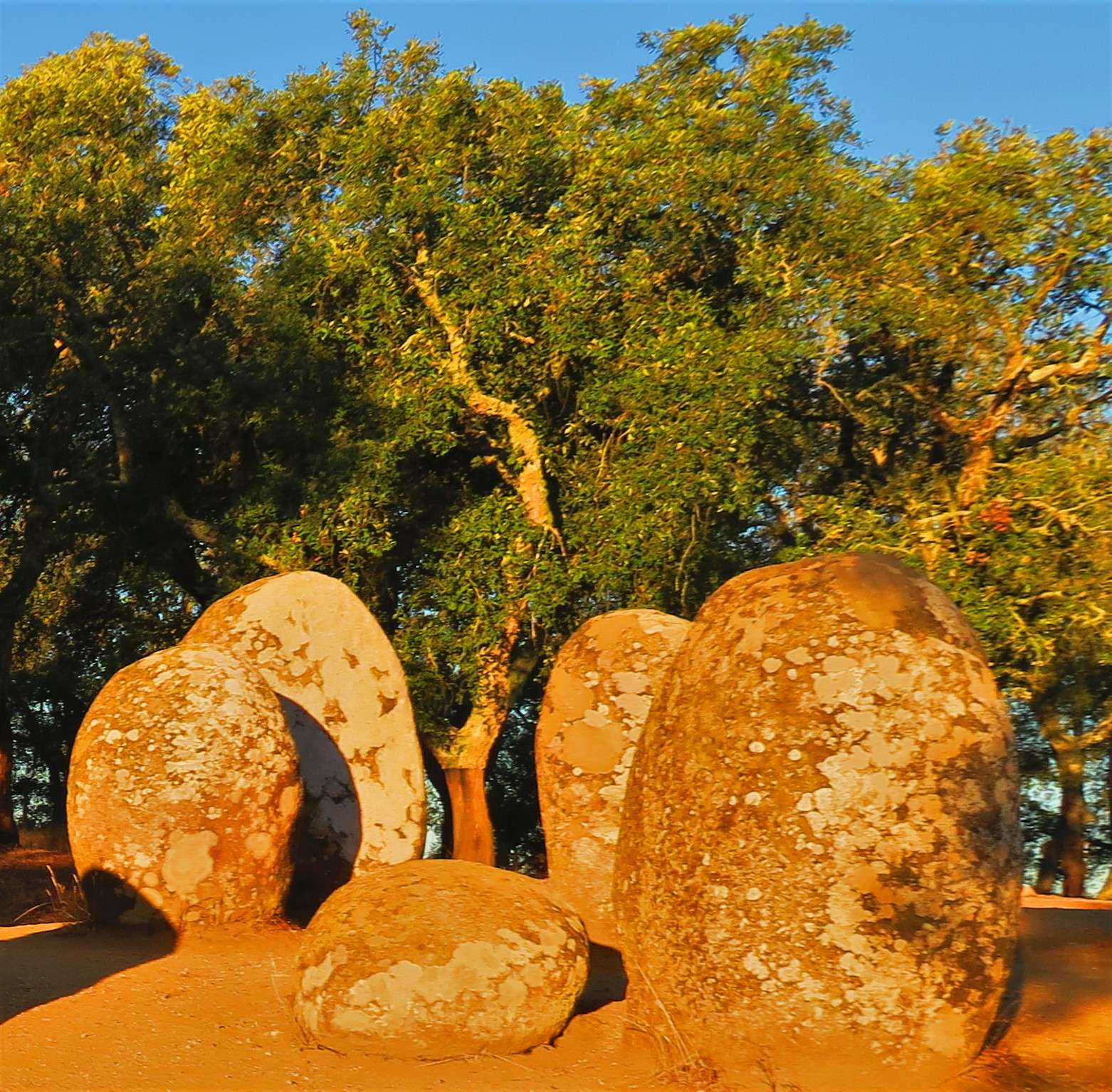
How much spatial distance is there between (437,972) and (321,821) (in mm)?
5252

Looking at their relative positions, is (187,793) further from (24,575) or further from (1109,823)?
(1109,823)

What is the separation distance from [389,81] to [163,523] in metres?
6.93

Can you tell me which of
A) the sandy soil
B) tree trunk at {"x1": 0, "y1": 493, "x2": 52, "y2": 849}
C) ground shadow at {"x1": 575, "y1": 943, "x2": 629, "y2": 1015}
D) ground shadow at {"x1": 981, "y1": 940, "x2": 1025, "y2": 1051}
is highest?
tree trunk at {"x1": 0, "y1": 493, "x2": 52, "y2": 849}

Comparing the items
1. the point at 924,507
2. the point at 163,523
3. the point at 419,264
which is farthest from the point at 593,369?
the point at 163,523

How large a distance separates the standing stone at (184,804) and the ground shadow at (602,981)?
258 cm

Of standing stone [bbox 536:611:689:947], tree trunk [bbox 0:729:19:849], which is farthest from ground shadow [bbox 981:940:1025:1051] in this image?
tree trunk [bbox 0:729:19:849]

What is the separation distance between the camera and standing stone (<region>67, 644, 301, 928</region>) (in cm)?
1029

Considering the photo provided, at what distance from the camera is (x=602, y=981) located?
9242 mm

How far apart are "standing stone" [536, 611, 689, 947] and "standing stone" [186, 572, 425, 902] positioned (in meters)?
1.74

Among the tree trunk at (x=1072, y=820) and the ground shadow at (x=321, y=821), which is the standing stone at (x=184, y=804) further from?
the tree trunk at (x=1072, y=820)

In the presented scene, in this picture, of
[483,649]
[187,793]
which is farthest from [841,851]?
[483,649]

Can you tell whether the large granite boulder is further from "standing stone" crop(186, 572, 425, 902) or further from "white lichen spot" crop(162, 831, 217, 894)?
"standing stone" crop(186, 572, 425, 902)

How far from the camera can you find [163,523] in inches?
750

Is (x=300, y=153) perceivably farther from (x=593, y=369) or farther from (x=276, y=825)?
(x=276, y=825)
